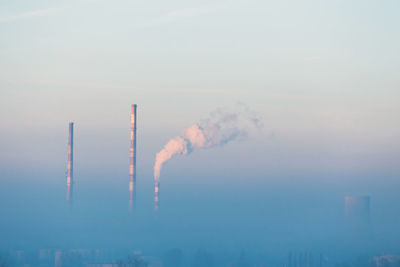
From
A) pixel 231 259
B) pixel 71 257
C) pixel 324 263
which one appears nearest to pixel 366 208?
pixel 324 263

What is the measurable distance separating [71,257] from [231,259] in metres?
8.44

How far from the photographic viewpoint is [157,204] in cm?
3731

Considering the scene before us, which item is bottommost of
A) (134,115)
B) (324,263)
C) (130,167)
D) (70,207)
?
(324,263)

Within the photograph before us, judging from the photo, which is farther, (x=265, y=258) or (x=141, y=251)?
(x=265, y=258)

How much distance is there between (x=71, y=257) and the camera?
31.9 m

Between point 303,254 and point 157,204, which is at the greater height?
point 157,204

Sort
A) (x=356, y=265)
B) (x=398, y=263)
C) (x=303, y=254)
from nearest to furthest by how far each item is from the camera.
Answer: (x=398, y=263), (x=356, y=265), (x=303, y=254)

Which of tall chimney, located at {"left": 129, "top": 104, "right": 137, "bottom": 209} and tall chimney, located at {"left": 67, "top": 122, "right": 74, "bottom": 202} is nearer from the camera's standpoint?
tall chimney, located at {"left": 129, "top": 104, "right": 137, "bottom": 209}

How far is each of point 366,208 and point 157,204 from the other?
12.2m

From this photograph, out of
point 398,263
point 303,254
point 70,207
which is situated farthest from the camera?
point 70,207

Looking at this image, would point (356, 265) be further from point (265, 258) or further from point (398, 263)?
point (265, 258)

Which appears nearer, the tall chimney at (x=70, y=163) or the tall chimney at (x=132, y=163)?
the tall chimney at (x=132, y=163)

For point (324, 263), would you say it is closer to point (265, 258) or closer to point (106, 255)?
point (265, 258)

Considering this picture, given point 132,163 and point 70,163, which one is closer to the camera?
point 132,163
